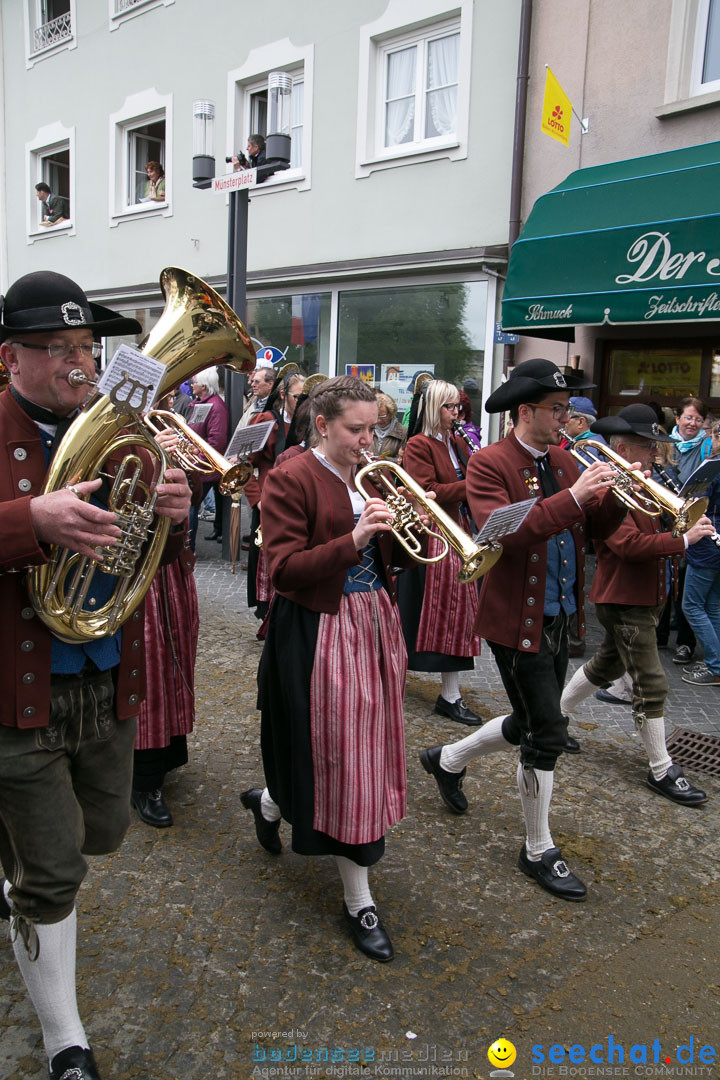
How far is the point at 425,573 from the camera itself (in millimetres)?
5375

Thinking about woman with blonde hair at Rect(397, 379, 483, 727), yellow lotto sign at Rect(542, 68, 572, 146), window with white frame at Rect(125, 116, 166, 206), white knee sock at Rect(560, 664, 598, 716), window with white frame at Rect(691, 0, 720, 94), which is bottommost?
white knee sock at Rect(560, 664, 598, 716)

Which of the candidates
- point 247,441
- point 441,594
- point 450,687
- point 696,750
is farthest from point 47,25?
point 696,750

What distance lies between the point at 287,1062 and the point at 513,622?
1.69 meters

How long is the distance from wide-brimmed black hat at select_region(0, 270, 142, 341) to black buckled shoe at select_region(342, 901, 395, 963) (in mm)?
2076

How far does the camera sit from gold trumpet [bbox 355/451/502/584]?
2.94 meters

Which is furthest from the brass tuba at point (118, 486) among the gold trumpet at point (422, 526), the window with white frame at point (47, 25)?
the window with white frame at point (47, 25)

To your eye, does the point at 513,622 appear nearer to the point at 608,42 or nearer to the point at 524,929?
the point at 524,929

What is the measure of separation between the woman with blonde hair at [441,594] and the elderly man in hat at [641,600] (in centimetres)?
91

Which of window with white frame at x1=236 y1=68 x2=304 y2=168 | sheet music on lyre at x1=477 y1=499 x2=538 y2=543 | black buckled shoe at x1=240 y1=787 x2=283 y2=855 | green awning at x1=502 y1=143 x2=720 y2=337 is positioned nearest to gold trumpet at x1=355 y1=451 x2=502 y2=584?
sheet music on lyre at x1=477 y1=499 x2=538 y2=543

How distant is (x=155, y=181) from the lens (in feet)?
46.8

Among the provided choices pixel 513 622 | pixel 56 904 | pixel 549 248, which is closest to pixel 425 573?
pixel 513 622

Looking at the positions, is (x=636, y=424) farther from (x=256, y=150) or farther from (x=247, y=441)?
(x=256, y=150)

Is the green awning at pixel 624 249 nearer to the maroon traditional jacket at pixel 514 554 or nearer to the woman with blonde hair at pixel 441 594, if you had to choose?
the woman with blonde hair at pixel 441 594

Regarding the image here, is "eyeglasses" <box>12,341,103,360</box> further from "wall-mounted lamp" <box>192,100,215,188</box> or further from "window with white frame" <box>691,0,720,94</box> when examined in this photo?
"window with white frame" <box>691,0,720,94</box>
